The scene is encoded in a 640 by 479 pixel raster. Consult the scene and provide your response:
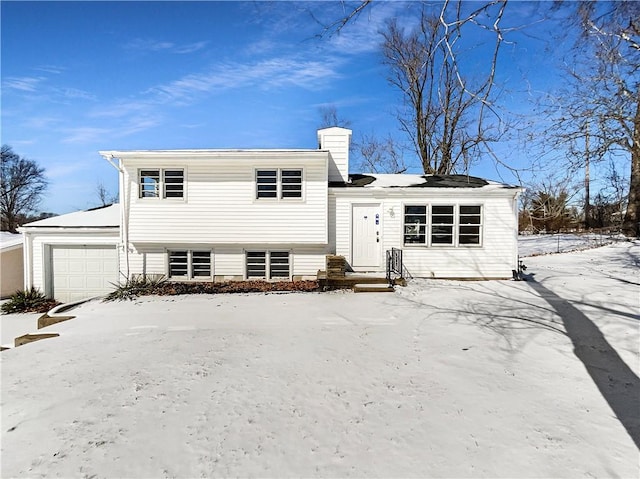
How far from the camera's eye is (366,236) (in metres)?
11.1

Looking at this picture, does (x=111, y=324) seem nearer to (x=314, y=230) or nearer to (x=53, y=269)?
(x=314, y=230)

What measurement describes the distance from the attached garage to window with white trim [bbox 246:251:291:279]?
4753 mm

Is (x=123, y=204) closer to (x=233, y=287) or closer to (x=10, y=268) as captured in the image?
(x=233, y=287)

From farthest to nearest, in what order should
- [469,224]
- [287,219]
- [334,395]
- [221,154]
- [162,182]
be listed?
[469,224]
[162,182]
[287,219]
[221,154]
[334,395]

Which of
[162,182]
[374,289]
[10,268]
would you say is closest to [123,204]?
[162,182]

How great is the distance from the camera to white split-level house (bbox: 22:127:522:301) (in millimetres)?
10750

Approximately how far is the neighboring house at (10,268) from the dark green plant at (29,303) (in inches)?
79.2

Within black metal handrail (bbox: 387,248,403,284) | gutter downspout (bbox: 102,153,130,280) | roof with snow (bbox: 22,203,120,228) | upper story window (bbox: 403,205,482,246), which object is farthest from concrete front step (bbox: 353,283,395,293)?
roof with snow (bbox: 22,203,120,228)

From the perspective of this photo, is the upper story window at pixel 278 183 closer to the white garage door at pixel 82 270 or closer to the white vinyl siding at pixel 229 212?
the white vinyl siding at pixel 229 212

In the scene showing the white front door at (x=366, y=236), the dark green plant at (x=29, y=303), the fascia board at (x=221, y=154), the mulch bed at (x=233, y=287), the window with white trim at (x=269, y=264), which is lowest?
the dark green plant at (x=29, y=303)

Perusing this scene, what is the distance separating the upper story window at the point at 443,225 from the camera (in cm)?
1100

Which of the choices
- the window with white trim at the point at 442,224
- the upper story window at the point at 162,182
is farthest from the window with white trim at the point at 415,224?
the upper story window at the point at 162,182

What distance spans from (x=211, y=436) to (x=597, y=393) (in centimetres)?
441

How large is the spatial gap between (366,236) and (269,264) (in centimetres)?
331
